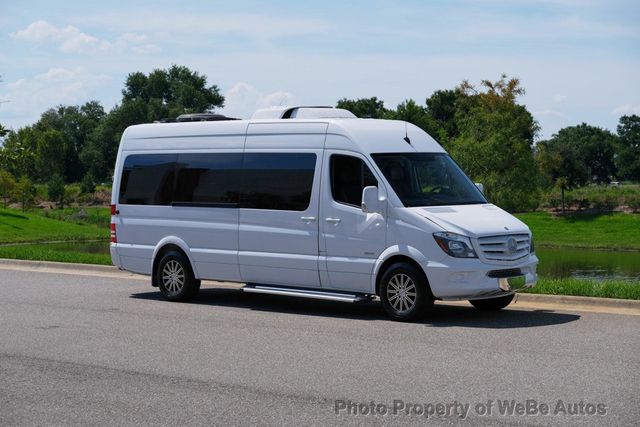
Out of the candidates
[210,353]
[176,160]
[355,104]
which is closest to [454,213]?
[210,353]

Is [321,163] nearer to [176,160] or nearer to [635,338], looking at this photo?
[176,160]

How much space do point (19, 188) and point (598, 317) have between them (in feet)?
203

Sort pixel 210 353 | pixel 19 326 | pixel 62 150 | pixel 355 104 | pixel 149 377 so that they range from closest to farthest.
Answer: pixel 149 377, pixel 210 353, pixel 19 326, pixel 355 104, pixel 62 150

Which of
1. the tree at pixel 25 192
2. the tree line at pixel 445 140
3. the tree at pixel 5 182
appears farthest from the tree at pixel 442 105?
the tree at pixel 5 182

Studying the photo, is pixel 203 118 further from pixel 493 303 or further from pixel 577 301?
pixel 577 301

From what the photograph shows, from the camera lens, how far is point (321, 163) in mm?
13805

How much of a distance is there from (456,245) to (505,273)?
2.45ft

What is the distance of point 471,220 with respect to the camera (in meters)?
12.7

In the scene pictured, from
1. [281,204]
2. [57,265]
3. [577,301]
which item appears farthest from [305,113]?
[57,265]

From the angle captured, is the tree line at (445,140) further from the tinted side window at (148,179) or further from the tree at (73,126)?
the tinted side window at (148,179)

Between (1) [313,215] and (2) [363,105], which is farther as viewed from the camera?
(2) [363,105]

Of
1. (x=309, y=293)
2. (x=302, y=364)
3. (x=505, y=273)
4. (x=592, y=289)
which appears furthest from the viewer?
(x=592, y=289)

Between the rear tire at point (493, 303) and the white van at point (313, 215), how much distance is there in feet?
0.06

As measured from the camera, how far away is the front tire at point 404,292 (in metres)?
12.6
